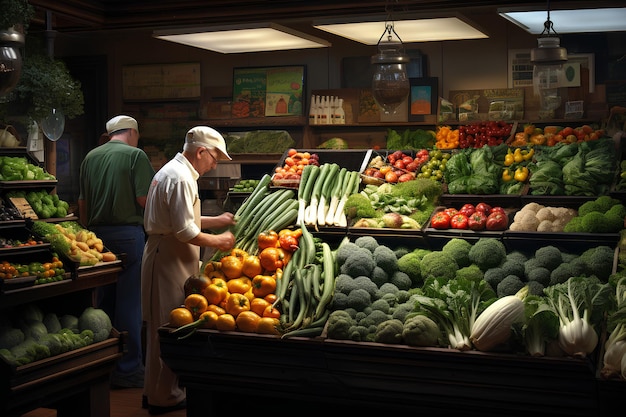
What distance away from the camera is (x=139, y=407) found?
550cm

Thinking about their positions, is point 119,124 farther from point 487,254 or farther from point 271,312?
point 487,254

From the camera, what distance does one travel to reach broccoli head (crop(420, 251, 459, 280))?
4473mm

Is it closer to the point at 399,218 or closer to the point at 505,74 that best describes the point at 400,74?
the point at 399,218

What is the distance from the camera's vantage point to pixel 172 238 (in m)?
5.04

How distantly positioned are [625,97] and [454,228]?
443 cm

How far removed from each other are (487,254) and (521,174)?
3.77ft

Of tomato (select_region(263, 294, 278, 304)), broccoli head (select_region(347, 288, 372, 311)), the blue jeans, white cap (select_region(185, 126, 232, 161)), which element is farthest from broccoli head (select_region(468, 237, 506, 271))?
the blue jeans

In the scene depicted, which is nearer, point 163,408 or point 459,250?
point 459,250

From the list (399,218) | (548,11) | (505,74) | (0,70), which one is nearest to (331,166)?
(399,218)

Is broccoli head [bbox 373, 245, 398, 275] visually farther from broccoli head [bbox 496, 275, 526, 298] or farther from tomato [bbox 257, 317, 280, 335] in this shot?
tomato [bbox 257, 317, 280, 335]

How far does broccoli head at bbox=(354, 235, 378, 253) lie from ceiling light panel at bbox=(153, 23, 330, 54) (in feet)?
5.90

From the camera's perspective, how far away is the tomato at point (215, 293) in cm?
450

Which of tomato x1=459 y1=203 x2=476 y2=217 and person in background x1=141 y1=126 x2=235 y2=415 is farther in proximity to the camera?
tomato x1=459 y1=203 x2=476 y2=217

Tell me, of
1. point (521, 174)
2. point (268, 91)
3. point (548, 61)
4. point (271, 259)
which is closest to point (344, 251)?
point (271, 259)
